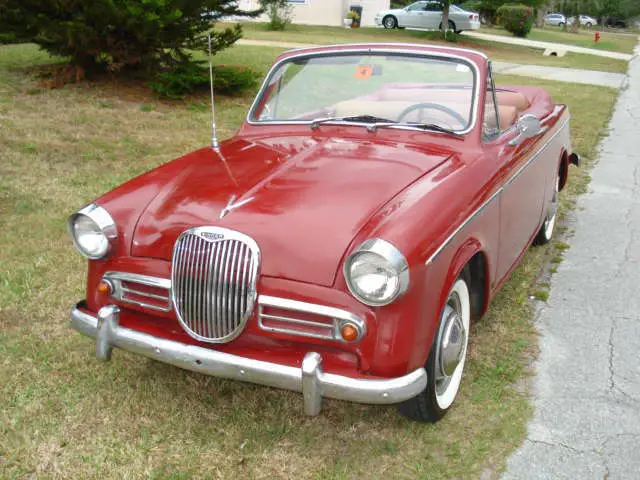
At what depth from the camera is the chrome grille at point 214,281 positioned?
8.52ft

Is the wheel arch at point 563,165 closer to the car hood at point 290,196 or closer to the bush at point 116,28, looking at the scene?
the car hood at point 290,196

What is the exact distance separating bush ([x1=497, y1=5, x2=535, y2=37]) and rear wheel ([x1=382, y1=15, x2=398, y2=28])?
6929 millimetres

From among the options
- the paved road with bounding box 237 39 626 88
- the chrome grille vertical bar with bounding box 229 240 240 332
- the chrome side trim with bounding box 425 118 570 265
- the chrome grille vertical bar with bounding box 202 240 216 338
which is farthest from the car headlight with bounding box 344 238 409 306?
the paved road with bounding box 237 39 626 88

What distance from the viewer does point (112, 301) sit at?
116 inches

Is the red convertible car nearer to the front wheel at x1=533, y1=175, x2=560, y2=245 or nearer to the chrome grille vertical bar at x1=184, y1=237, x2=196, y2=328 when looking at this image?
the chrome grille vertical bar at x1=184, y1=237, x2=196, y2=328

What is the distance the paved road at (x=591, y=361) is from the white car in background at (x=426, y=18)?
23200mm

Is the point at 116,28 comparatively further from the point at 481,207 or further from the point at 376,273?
the point at 376,273

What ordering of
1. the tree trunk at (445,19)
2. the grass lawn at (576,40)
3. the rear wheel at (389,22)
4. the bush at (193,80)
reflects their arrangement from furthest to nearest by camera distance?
the grass lawn at (576,40) < the rear wheel at (389,22) < the tree trunk at (445,19) < the bush at (193,80)

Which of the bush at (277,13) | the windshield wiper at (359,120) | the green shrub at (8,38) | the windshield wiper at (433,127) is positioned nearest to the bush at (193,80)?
the green shrub at (8,38)

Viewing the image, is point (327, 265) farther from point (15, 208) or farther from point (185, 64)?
point (185, 64)

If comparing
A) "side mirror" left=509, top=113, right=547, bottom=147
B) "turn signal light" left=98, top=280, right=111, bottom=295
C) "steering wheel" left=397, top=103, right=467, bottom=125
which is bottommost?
"turn signal light" left=98, top=280, right=111, bottom=295

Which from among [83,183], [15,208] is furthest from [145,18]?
[15,208]

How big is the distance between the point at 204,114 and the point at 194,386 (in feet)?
22.2

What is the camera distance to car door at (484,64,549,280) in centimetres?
354
